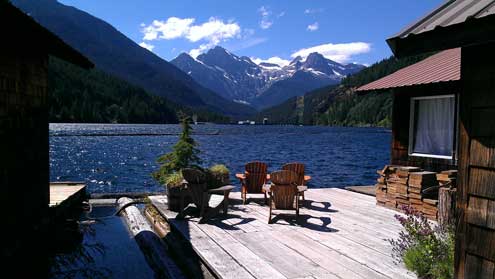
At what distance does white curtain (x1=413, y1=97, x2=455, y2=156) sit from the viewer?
27.8 ft

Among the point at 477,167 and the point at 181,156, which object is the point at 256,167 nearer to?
the point at 181,156

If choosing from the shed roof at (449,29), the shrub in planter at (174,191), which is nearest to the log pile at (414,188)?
the shrub in planter at (174,191)

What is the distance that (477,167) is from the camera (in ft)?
9.47

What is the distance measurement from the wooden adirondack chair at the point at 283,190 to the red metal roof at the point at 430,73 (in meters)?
3.42

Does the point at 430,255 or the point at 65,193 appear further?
the point at 65,193

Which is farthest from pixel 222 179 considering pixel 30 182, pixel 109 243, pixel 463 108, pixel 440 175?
pixel 463 108

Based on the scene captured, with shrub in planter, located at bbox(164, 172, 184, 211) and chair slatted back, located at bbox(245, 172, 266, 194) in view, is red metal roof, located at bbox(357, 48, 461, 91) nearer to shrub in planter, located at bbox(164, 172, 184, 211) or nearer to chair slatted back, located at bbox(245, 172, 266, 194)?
chair slatted back, located at bbox(245, 172, 266, 194)

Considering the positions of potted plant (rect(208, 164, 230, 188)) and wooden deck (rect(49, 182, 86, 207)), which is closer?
potted plant (rect(208, 164, 230, 188))

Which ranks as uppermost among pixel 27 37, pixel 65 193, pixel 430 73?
pixel 430 73

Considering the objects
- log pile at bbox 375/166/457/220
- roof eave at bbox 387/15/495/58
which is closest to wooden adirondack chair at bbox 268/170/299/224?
log pile at bbox 375/166/457/220

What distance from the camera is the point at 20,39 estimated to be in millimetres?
5758

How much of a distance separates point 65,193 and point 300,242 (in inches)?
276

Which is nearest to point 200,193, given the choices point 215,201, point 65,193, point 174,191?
point 215,201

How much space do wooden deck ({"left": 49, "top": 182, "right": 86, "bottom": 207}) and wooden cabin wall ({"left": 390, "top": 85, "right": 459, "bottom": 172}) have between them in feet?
26.6
